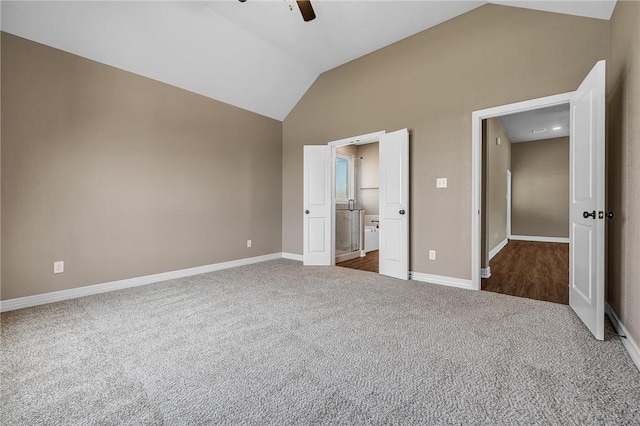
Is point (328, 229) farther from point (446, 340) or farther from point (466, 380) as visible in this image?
point (466, 380)

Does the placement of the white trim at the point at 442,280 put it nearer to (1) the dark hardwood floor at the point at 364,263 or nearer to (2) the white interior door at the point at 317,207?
(1) the dark hardwood floor at the point at 364,263

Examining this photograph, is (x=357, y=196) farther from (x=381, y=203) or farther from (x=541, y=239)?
(x=541, y=239)

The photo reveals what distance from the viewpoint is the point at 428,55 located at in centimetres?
375

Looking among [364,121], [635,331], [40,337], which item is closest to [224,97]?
[364,121]

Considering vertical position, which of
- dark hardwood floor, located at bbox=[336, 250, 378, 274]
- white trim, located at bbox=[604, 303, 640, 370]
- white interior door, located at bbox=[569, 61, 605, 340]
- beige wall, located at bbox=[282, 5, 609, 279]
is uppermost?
beige wall, located at bbox=[282, 5, 609, 279]

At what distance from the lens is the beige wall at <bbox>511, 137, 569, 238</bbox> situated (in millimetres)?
7684

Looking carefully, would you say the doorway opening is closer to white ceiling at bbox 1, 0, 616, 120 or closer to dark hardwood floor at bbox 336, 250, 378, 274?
dark hardwood floor at bbox 336, 250, 378, 274

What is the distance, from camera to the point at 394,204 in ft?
13.1

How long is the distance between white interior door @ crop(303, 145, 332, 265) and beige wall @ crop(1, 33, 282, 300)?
Result: 106cm

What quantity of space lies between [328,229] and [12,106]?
13.1 feet

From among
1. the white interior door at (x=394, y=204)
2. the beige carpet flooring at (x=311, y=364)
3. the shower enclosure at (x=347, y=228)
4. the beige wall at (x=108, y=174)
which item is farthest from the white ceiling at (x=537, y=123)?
the beige wall at (x=108, y=174)

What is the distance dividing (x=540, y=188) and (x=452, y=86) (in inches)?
254

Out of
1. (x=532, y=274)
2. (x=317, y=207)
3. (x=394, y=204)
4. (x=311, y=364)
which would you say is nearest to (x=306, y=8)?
(x=394, y=204)

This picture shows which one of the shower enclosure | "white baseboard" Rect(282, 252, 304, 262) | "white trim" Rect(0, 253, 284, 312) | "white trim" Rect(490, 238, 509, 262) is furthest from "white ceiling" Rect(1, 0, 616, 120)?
"white trim" Rect(490, 238, 509, 262)
